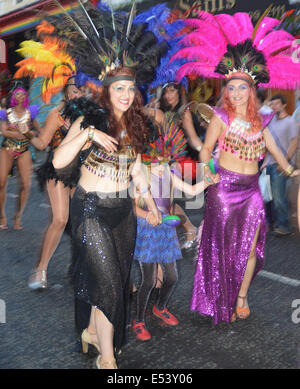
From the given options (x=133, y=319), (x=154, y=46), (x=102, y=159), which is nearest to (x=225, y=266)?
(x=133, y=319)

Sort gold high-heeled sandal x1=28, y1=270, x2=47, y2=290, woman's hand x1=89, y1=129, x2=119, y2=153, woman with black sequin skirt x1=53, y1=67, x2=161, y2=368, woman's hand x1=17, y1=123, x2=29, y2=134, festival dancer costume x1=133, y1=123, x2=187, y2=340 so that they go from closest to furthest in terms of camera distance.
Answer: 1. woman's hand x1=89, y1=129, x2=119, y2=153
2. woman with black sequin skirt x1=53, y1=67, x2=161, y2=368
3. festival dancer costume x1=133, y1=123, x2=187, y2=340
4. gold high-heeled sandal x1=28, y1=270, x2=47, y2=290
5. woman's hand x1=17, y1=123, x2=29, y2=134

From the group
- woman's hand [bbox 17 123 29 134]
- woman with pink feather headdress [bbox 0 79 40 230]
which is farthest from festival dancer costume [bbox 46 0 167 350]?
woman with pink feather headdress [bbox 0 79 40 230]

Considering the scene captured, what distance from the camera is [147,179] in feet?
12.6

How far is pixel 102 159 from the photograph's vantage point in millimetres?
3289

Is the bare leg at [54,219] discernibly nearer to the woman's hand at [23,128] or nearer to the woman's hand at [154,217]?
the woman's hand at [23,128]

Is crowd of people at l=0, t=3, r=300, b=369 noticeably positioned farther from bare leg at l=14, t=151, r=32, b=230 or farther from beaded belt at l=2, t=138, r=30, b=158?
bare leg at l=14, t=151, r=32, b=230

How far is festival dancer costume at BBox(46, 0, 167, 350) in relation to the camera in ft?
10.7

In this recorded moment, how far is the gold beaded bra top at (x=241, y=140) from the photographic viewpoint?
4039mm

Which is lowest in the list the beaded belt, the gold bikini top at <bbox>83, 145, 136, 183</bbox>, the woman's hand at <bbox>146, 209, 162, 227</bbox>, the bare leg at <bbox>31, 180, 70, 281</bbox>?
the bare leg at <bbox>31, 180, 70, 281</bbox>

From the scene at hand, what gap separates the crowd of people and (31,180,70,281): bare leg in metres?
0.01

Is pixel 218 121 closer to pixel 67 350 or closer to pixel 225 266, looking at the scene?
pixel 225 266

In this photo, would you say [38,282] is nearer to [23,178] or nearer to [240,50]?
[23,178]
